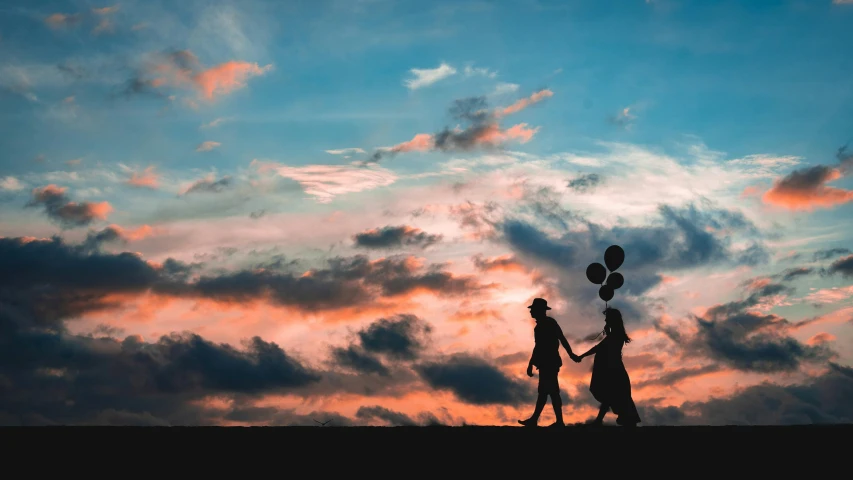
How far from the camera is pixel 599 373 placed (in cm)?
1591

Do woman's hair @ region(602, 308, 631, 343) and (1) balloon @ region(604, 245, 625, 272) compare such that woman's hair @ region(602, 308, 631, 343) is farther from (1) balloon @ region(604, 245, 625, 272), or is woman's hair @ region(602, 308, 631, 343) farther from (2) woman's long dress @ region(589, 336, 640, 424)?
(1) balloon @ region(604, 245, 625, 272)

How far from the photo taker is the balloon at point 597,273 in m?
18.5

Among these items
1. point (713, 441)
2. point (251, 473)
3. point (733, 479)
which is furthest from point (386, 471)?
point (713, 441)

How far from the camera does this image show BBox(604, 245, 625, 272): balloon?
18344mm

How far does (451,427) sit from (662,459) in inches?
165

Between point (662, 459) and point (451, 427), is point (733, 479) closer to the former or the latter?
point (662, 459)

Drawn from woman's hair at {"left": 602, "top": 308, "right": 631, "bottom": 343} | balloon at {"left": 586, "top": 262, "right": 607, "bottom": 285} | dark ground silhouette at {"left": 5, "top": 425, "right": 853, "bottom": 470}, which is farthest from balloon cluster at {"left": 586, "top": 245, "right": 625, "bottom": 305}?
dark ground silhouette at {"left": 5, "top": 425, "right": 853, "bottom": 470}

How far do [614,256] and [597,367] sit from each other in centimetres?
333

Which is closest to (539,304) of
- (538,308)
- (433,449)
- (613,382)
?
(538,308)

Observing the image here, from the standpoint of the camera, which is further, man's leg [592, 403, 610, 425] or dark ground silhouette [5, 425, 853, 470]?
man's leg [592, 403, 610, 425]

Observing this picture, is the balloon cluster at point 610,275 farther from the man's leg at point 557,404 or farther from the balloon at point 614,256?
the man's leg at point 557,404

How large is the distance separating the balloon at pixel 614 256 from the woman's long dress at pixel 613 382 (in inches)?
114

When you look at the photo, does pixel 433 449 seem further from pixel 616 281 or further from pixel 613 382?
pixel 616 281

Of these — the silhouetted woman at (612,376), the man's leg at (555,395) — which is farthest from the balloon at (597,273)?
the man's leg at (555,395)
